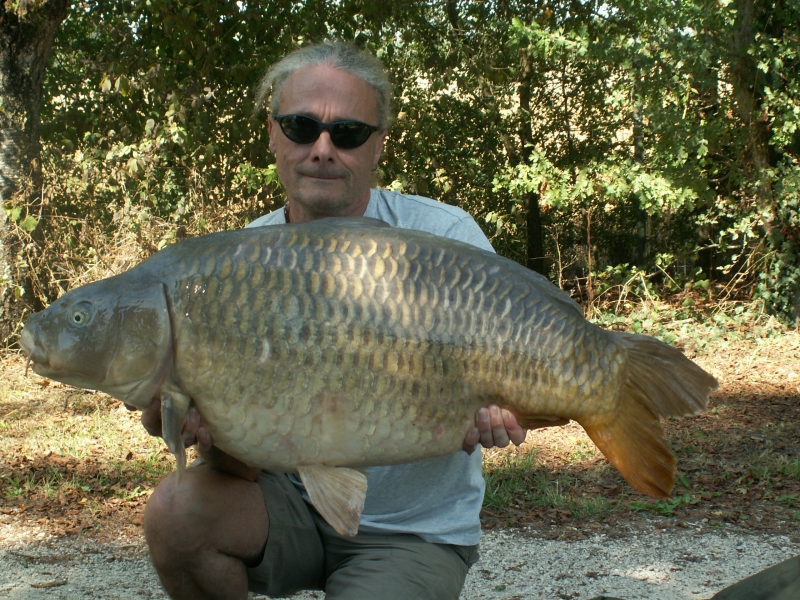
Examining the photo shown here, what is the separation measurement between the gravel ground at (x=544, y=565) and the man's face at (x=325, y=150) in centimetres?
120

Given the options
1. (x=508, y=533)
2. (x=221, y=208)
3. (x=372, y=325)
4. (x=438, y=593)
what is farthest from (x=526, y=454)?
(x=221, y=208)

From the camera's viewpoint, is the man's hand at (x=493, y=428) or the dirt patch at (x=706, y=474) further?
the dirt patch at (x=706, y=474)

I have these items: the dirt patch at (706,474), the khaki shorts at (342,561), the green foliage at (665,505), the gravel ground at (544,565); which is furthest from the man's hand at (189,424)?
the green foliage at (665,505)

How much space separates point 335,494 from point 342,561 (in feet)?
1.69

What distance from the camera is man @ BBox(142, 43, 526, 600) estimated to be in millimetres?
1735

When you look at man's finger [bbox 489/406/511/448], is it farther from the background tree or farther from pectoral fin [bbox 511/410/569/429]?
the background tree

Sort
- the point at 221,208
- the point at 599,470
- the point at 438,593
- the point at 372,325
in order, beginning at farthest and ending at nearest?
1. the point at 221,208
2. the point at 599,470
3. the point at 438,593
4. the point at 372,325

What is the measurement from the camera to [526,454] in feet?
12.0

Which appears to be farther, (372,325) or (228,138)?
(228,138)

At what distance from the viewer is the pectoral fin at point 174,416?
1.37m

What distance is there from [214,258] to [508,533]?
6.10 ft

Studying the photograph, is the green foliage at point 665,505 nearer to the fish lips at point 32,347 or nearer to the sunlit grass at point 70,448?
the sunlit grass at point 70,448

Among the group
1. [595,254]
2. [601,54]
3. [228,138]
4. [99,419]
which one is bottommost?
[99,419]

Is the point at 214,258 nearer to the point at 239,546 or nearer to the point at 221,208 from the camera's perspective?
the point at 239,546
